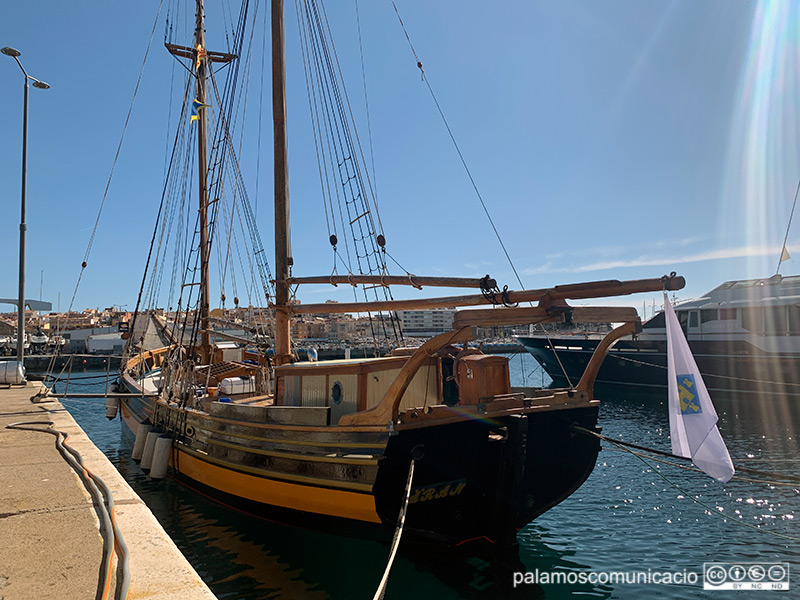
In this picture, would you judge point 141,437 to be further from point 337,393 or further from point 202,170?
point 202,170

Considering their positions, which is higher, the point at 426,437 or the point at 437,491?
the point at 426,437

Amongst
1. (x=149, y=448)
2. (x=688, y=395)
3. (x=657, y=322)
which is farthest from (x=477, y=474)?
(x=657, y=322)

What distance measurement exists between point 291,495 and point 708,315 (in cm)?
3341

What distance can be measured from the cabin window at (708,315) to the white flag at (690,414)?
30.8 m

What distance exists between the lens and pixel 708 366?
101 feet

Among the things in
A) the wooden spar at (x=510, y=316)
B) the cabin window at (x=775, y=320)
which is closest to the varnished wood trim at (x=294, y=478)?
the wooden spar at (x=510, y=316)

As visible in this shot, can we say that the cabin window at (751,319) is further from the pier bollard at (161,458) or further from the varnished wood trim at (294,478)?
the pier bollard at (161,458)

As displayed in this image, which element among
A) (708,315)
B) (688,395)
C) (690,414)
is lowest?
(690,414)

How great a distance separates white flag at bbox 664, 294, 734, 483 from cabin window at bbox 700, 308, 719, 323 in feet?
101

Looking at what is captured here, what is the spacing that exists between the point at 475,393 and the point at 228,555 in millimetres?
5196

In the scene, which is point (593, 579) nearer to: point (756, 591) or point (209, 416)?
point (756, 591)

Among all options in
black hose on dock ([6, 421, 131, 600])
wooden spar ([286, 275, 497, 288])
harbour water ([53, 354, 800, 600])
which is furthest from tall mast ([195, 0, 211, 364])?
black hose on dock ([6, 421, 131, 600])

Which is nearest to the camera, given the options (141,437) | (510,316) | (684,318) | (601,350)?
(510,316)

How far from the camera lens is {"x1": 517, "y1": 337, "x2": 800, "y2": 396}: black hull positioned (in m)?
28.1
